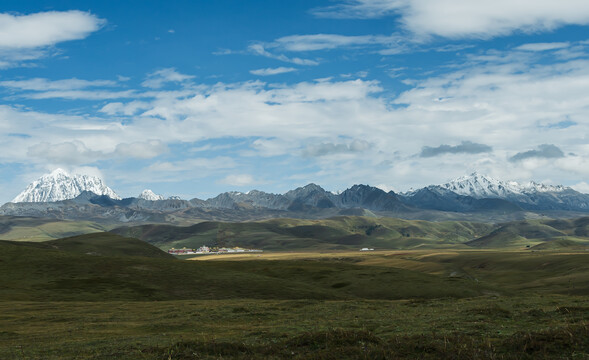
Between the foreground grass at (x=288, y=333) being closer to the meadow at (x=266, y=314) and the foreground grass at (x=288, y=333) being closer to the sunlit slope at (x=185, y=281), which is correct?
the meadow at (x=266, y=314)

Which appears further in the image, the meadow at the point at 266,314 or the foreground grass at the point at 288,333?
the meadow at the point at 266,314

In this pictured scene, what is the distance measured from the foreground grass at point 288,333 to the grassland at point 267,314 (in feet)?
0.37

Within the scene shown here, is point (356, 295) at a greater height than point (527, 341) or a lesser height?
lesser

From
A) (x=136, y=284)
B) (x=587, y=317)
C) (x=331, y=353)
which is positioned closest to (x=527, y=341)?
(x=331, y=353)

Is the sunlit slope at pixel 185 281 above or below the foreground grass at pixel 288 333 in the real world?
below

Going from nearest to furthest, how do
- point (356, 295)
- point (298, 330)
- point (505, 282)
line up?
point (298, 330)
point (356, 295)
point (505, 282)

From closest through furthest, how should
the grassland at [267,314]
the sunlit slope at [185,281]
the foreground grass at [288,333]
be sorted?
1. the foreground grass at [288,333]
2. the grassland at [267,314]
3. the sunlit slope at [185,281]

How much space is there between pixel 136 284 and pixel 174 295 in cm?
1592

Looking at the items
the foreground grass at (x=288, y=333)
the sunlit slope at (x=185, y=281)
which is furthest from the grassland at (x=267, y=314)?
the sunlit slope at (x=185, y=281)

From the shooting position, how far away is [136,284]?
414 ft

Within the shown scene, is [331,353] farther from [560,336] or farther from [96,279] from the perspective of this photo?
[96,279]

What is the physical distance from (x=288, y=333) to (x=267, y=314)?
2347cm

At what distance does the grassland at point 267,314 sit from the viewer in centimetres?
3206

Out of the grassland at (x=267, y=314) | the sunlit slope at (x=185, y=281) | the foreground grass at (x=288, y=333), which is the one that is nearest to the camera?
the foreground grass at (x=288, y=333)
